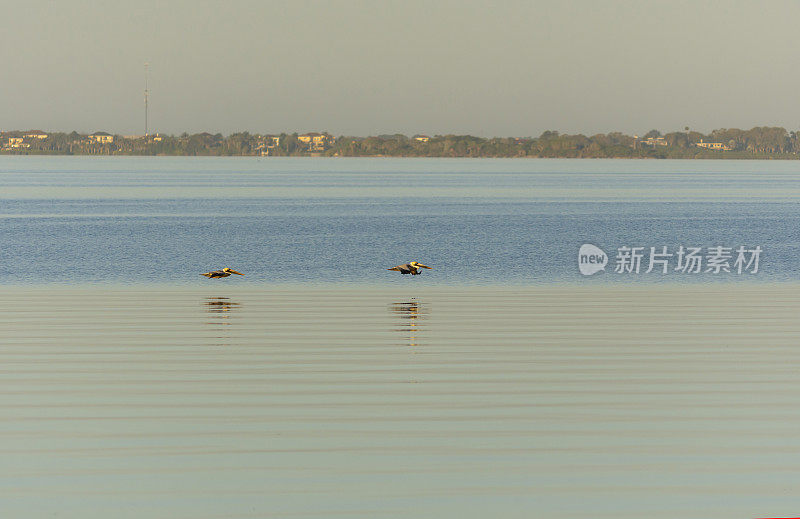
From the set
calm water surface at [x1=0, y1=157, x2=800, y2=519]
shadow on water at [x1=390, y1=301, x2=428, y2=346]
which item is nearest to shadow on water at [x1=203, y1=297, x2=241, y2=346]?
calm water surface at [x1=0, y1=157, x2=800, y2=519]

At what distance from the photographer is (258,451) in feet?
39.2

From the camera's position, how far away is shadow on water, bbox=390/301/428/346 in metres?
20.9

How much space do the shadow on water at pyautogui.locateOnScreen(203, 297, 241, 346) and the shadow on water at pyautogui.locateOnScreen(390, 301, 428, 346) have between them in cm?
366

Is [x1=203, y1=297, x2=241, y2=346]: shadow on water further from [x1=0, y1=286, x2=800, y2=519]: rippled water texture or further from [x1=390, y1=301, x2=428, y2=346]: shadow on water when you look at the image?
[x1=390, y1=301, x2=428, y2=346]: shadow on water

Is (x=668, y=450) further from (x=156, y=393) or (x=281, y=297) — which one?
(x=281, y=297)

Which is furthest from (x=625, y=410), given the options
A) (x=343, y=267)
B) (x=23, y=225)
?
(x=23, y=225)

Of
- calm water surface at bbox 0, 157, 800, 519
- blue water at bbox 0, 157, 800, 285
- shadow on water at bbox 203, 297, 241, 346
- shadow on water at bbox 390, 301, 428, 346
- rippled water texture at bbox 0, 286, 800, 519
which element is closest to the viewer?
rippled water texture at bbox 0, 286, 800, 519

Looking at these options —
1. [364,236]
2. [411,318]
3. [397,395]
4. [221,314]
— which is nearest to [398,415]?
[397,395]

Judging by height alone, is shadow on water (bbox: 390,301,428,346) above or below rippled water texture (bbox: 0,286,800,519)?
below

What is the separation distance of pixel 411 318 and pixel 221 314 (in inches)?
184

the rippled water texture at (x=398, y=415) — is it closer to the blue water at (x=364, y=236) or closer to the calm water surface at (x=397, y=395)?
the calm water surface at (x=397, y=395)

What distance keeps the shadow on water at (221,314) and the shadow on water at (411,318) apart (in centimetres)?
366

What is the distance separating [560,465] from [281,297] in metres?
18.8

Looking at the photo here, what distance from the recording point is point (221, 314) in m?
24.8
